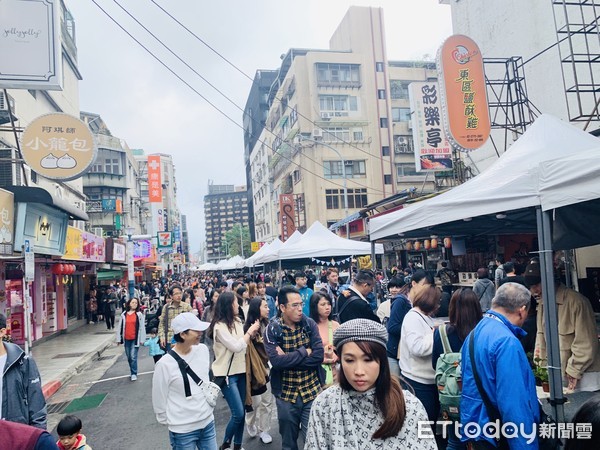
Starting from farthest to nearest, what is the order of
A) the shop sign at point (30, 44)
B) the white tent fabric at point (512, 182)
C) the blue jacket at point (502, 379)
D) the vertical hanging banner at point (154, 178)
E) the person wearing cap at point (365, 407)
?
the vertical hanging banner at point (154, 178)
the shop sign at point (30, 44)
the white tent fabric at point (512, 182)
the blue jacket at point (502, 379)
the person wearing cap at point (365, 407)

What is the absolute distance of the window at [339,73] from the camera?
→ 40562 millimetres

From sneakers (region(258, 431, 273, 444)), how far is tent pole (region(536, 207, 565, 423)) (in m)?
3.35

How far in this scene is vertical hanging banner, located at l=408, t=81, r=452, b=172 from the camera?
20469 mm

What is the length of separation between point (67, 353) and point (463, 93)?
1403 centimetres

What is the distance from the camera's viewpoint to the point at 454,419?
3588 mm

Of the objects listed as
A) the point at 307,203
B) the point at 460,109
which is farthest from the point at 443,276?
the point at 307,203

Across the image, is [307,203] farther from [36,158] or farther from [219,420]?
[219,420]

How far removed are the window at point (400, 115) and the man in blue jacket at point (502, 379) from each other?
40497mm

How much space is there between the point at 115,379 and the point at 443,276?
11.5 metres

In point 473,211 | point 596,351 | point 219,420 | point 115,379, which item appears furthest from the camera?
point 115,379

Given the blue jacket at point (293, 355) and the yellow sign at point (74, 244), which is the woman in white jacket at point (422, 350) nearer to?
the blue jacket at point (293, 355)

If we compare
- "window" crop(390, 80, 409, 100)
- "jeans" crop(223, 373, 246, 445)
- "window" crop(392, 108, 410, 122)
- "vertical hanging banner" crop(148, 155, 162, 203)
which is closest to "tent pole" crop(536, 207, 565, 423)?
"jeans" crop(223, 373, 246, 445)

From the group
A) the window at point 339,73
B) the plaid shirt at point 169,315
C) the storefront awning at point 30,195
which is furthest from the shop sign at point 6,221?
the window at point 339,73

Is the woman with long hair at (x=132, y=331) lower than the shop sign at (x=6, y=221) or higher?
lower
